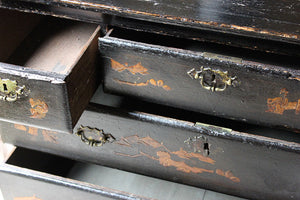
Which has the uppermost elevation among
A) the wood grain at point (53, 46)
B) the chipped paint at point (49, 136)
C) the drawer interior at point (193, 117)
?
the wood grain at point (53, 46)

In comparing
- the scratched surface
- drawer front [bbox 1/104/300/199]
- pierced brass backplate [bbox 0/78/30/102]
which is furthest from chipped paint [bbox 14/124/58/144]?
the scratched surface

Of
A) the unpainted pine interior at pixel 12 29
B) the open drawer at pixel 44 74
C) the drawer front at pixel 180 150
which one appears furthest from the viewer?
the unpainted pine interior at pixel 12 29

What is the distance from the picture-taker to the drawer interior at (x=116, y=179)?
113 centimetres

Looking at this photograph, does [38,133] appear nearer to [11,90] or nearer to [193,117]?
[11,90]

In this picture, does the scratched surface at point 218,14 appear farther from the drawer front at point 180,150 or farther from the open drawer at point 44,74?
the drawer front at point 180,150

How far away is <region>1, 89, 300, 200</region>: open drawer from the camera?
93 centimetres

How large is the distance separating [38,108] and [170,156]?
0.34 metres

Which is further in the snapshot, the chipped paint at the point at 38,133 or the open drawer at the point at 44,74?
the chipped paint at the point at 38,133

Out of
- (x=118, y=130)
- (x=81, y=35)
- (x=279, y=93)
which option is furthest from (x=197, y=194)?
(x=81, y=35)

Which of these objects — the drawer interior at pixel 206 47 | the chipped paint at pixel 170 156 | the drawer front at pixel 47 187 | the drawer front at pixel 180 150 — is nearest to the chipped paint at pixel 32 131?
the drawer front at pixel 180 150

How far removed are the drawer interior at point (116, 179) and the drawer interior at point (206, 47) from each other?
385 millimetres

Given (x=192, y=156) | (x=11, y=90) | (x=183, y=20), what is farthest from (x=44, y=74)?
(x=192, y=156)

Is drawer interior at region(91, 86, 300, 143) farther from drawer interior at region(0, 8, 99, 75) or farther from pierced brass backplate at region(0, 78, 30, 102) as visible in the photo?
pierced brass backplate at region(0, 78, 30, 102)

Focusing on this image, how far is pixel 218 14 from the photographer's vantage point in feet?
2.88
